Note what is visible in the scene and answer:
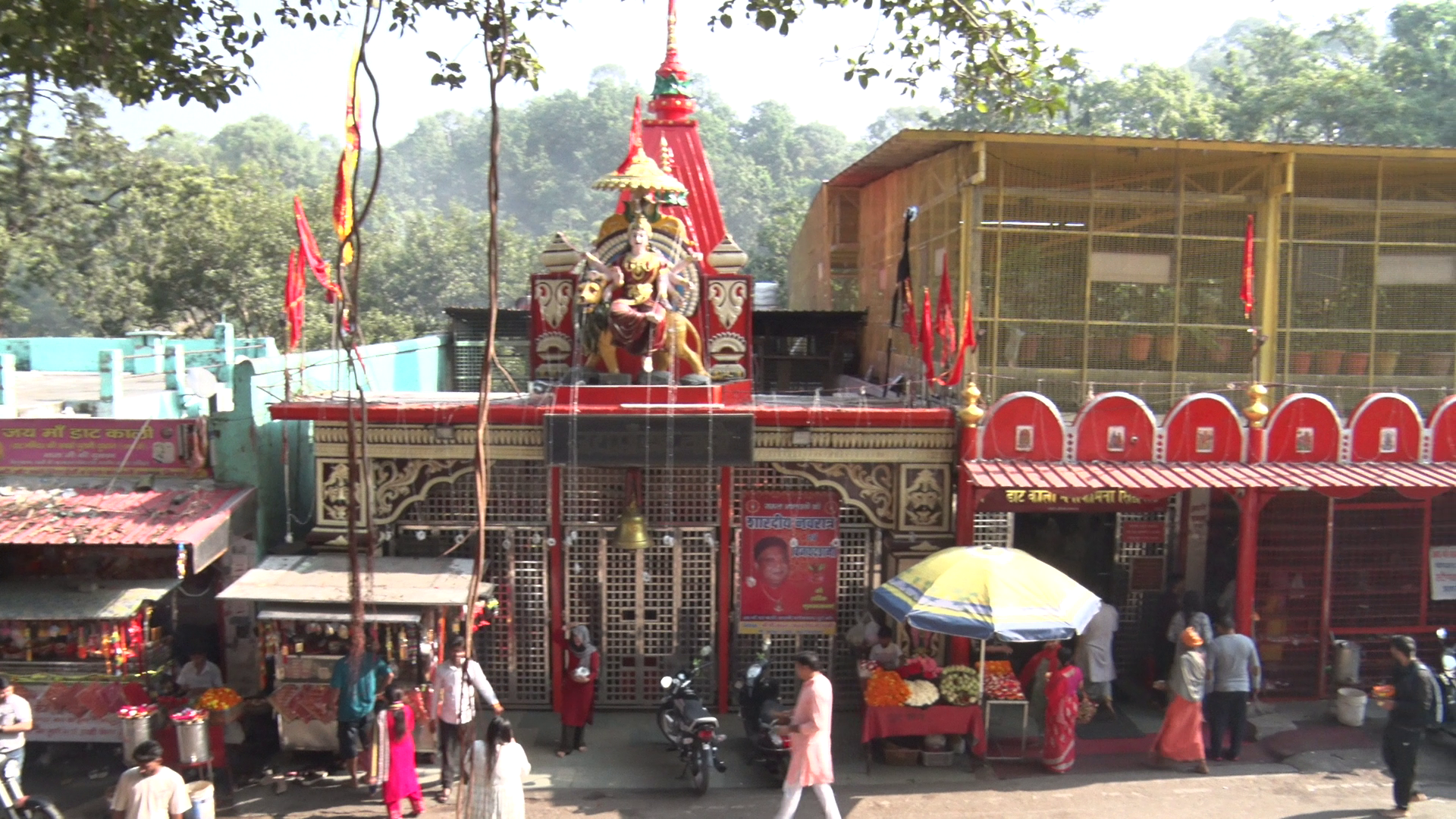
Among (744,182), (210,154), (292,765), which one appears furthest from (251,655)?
(210,154)

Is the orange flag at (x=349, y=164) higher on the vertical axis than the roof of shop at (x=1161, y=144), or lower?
lower

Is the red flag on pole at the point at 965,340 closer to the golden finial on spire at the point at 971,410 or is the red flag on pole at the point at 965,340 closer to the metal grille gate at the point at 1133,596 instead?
the golden finial on spire at the point at 971,410

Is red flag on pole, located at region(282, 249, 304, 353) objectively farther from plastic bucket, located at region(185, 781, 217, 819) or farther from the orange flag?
plastic bucket, located at region(185, 781, 217, 819)

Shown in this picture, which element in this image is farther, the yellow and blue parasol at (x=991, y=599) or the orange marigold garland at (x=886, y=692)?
A: the orange marigold garland at (x=886, y=692)

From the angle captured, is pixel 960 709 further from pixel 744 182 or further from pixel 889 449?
pixel 744 182

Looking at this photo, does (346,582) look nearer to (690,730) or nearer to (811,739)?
(690,730)

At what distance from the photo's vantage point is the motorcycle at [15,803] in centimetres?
892

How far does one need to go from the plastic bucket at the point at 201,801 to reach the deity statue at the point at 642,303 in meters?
5.71

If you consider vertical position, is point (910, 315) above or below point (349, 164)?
below

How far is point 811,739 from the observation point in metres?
8.95

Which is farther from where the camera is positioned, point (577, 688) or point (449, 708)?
point (577, 688)

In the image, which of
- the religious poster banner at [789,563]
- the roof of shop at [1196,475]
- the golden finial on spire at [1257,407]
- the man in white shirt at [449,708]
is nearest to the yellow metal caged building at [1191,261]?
the golden finial on spire at [1257,407]

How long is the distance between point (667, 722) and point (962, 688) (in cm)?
294

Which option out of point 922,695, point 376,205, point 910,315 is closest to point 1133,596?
point 922,695
